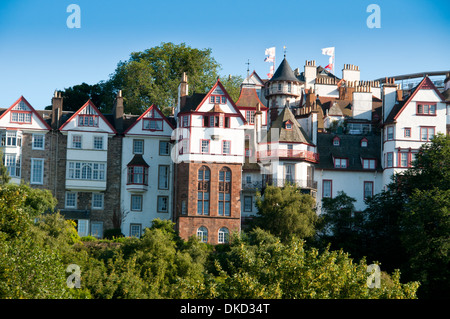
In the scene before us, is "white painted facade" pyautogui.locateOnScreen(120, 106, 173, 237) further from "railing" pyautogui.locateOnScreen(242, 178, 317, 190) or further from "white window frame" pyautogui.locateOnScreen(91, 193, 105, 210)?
"railing" pyautogui.locateOnScreen(242, 178, 317, 190)

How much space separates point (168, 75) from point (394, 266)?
133 ft

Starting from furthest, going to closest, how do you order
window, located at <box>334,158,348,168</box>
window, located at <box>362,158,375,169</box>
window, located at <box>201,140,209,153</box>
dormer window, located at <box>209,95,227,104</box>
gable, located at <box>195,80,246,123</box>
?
1. window, located at <box>362,158,375,169</box>
2. window, located at <box>334,158,348,168</box>
3. dormer window, located at <box>209,95,227,104</box>
4. gable, located at <box>195,80,246,123</box>
5. window, located at <box>201,140,209,153</box>

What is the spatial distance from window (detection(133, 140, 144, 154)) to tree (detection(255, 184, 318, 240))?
45.3ft

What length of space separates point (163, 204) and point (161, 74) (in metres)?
23.6

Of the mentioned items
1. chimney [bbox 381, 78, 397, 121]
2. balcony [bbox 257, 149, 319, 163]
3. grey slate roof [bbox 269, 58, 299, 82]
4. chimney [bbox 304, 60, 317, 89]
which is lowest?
balcony [bbox 257, 149, 319, 163]

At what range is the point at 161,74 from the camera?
104 meters

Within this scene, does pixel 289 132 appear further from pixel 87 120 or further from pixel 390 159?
pixel 87 120

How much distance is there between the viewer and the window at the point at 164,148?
8550cm

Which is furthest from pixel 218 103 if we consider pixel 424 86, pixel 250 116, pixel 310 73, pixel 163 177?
pixel 310 73

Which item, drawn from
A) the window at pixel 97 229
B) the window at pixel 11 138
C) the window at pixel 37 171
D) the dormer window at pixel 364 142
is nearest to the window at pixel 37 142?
the window at pixel 37 171

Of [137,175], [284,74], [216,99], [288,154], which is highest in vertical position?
[284,74]

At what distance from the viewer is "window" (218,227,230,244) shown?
78.6 m

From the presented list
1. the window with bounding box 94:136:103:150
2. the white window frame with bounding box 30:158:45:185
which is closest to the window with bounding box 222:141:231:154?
the window with bounding box 94:136:103:150
